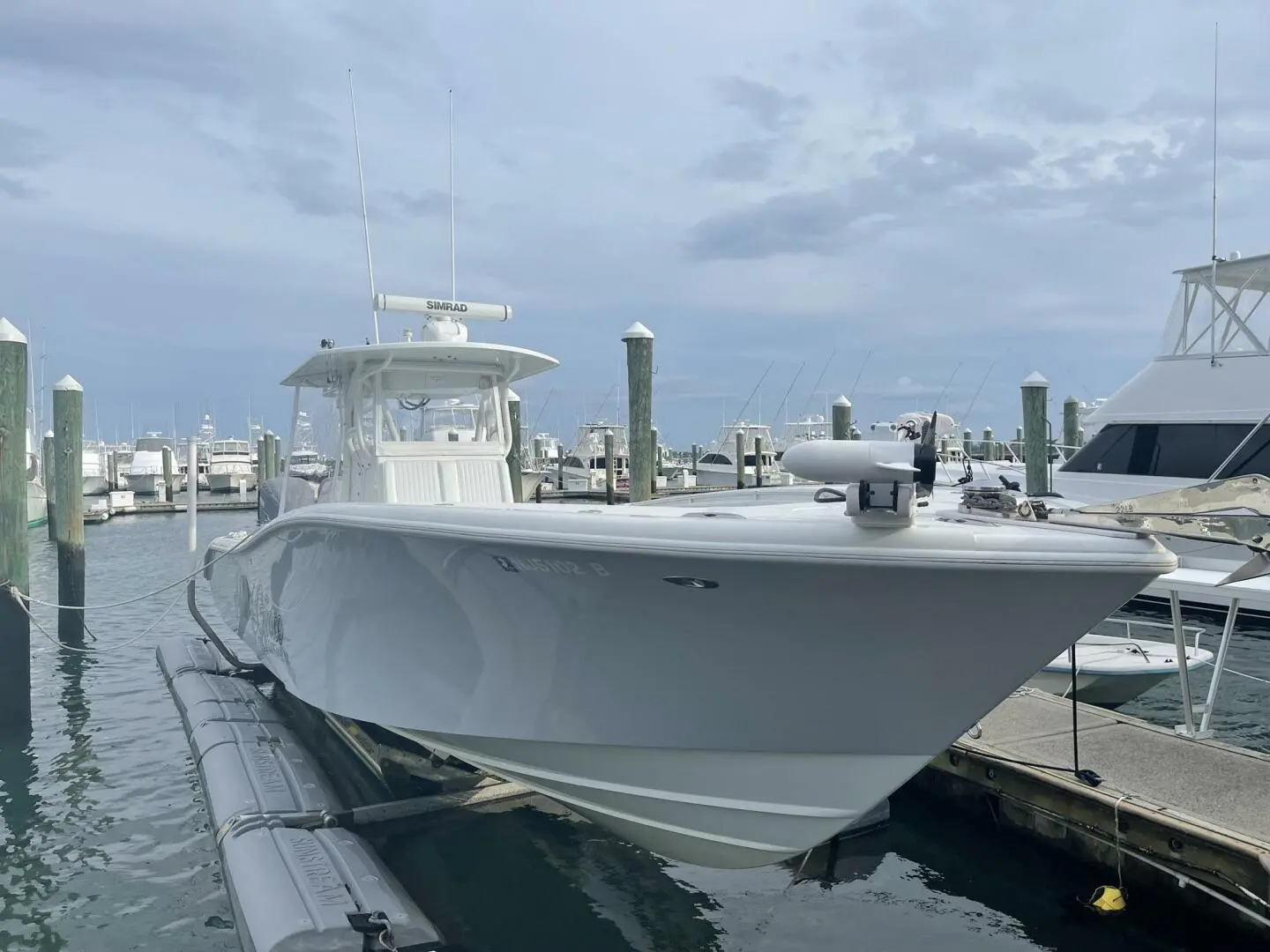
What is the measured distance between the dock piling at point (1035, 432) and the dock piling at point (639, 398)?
9232 millimetres

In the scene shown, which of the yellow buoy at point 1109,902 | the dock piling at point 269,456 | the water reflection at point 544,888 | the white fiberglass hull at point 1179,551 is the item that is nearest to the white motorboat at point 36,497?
the dock piling at point 269,456

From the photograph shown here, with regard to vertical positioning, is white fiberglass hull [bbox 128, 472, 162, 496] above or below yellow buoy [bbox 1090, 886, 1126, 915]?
above

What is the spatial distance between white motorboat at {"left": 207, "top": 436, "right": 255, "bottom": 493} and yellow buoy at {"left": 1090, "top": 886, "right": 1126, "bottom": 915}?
5195cm

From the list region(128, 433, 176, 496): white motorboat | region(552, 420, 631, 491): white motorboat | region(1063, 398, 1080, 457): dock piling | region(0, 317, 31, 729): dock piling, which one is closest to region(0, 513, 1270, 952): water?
region(0, 317, 31, 729): dock piling

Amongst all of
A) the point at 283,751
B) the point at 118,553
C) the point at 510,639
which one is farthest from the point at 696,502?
the point at 118,553

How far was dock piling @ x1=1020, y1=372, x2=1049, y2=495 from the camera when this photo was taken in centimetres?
1788

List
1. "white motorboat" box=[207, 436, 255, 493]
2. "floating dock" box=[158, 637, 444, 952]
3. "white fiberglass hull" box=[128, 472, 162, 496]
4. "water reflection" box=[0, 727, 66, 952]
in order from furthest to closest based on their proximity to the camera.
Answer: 1. "white motorboat" box=[207, 436, 255, 493]
2. "white fiberglass hull" box=[128, 472, 162, 496]
3. "water reflection" box=[0, 727, 66, 952]
4. "floating dock" box=[158, 637, 444, 952]

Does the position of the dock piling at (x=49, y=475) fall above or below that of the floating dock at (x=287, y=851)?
above

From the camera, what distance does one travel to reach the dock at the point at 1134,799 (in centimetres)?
491

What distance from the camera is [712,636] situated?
4223 mm

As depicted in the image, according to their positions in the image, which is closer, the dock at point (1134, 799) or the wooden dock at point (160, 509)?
the dock at point (1134, 799)

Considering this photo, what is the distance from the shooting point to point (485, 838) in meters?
6.59

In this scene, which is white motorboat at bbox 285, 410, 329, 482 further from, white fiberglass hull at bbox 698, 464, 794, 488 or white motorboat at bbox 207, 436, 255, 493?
white motorboat at bbox 207, 436, 255, 493

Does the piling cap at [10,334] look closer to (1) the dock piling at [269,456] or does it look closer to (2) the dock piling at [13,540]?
(2) the dock piling at [13,540]
